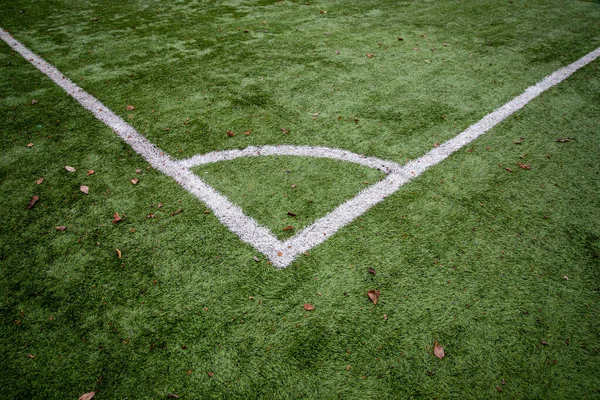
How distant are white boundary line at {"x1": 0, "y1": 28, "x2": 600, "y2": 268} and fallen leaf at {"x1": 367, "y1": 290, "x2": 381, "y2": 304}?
1.62 ft

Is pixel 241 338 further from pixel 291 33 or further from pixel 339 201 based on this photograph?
pixel 291 33

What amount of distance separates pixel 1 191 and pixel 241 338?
7.80 ft

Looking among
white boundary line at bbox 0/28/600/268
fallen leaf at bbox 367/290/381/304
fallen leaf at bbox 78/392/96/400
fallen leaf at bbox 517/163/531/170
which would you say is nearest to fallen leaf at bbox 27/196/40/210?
white boundary line at bbox 0/28/600/268

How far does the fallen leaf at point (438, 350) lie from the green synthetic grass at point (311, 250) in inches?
1.3

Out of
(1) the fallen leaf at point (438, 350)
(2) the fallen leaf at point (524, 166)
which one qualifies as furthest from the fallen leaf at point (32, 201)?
(2) the fallen leaf at point (524, 166)

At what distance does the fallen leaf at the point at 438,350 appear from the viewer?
1.95 m

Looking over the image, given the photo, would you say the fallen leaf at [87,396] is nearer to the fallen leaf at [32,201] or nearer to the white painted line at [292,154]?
the fallen leaf at [32,201]

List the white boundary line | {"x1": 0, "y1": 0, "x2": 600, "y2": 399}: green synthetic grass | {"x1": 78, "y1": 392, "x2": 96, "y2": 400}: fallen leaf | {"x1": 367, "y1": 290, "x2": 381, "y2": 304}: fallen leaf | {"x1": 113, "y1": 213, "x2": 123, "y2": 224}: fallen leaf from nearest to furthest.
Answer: {"x1": 78, "y1": 392, "x2": 96, "y2": 400}: fallen leaf
{"x1": 0, "y1": 0, "x2": 600, "y2": 399}: green synthetic grass
{"x1": 367, "y1": 290, "x2": 381, "y2": 304}: fallen leaf
the white boundary line
{"x1": 113, "y1": 213, "x2": 123, "y2": 224}: fallen leaf

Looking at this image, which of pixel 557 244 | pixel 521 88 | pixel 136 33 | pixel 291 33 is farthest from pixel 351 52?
pixel 557 244

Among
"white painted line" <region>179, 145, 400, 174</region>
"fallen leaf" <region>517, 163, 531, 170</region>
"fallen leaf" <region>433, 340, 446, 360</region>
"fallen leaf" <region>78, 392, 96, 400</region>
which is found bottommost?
"fallen leaf" <region>78, 392, 96, 400</region>

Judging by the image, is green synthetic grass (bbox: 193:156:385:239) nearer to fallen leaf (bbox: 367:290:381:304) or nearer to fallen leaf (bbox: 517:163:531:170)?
fallen leaf (bbox: 367:290:381:304)

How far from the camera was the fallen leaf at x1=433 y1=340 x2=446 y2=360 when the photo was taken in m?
1.95

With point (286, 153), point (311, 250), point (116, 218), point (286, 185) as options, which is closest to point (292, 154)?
point (286, 153)

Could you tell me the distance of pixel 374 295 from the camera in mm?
2211
